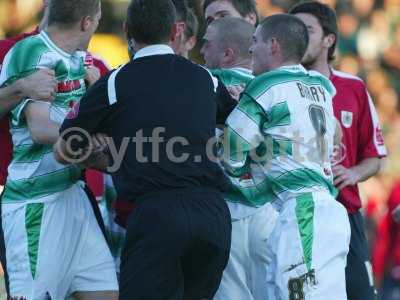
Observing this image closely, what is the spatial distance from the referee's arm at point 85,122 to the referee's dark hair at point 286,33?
1183 mm

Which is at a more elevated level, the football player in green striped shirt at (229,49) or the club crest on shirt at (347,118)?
the football player in green striped shirt at (229,49)

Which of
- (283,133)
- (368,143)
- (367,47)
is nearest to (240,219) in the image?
(283,133)

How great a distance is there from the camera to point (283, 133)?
22.6 ft

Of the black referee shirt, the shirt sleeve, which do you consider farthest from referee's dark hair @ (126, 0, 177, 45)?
the shirt sleeve

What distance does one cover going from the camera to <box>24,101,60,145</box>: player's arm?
260 inches

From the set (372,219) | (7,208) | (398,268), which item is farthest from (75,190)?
(372,219)

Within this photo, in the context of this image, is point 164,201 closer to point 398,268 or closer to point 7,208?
point 7,208

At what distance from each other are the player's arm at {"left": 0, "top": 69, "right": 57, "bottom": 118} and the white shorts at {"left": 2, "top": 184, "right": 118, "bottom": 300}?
62cm

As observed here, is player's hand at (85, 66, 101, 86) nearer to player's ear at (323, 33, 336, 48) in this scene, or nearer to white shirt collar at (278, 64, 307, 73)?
white shirt collar at (278, 64, 307, 73)

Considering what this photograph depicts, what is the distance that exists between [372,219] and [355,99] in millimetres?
8054

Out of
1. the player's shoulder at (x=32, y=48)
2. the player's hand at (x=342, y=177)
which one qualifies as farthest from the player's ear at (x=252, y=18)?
the player's shoulder at (x=32, y=48)

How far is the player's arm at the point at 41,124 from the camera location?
21.6 feet

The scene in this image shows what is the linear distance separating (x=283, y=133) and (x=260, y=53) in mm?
544

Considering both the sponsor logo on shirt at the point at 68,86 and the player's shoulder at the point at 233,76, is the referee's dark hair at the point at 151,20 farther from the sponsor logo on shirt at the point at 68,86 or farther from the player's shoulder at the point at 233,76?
the player's shoulder at the point at 233,76
